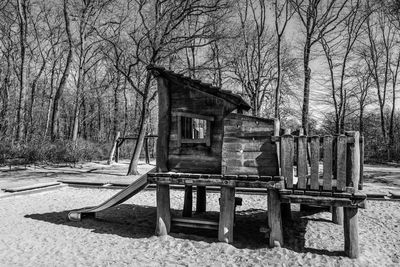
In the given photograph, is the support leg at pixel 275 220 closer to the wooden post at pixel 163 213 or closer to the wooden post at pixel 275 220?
the wooden post at pixel 275 220

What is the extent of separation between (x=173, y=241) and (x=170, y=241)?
0.18 ft

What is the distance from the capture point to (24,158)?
17.9 meters

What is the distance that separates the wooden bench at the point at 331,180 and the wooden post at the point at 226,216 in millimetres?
912

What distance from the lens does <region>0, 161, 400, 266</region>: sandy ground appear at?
5.01 meters

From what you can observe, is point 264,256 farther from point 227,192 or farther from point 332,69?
point 332,69

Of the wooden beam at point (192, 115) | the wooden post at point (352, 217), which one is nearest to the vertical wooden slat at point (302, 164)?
the wooden post at point (352, 217)

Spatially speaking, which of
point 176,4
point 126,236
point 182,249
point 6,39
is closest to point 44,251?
point 126,236

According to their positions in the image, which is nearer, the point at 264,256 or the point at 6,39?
the point at 264,256

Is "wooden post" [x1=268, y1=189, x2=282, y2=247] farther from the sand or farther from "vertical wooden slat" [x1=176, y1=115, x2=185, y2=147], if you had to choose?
"vertical wooden slat" [x1=176, y1=115, x2=185, y2=147]

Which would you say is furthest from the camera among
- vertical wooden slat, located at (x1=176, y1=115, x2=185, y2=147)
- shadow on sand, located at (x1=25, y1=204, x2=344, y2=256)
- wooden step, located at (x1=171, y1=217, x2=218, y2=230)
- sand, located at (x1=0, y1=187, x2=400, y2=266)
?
vertical wooden slat, located at (x1=176, y1=115, x2=185, y2=147)

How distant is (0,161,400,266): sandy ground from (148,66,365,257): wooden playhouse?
38 centimetres

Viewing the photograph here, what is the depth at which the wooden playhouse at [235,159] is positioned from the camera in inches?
205

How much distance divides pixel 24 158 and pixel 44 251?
14.4m

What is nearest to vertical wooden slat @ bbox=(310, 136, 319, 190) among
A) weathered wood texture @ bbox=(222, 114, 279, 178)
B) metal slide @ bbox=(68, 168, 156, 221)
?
weathered wood texture @ bbox=(222, 114, 279, 178)
